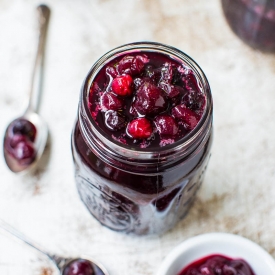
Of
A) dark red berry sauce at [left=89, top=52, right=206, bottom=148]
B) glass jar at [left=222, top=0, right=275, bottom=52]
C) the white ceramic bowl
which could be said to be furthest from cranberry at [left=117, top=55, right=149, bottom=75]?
glass jar at [left=222, top=0, right=275, bottom=52]

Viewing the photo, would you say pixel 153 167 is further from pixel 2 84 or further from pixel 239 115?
pixel 2 84

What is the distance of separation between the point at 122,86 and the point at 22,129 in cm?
55

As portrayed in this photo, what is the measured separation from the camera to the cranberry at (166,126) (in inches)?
43.3

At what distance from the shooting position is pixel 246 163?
161cm

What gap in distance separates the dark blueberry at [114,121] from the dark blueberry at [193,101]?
0.50 feet

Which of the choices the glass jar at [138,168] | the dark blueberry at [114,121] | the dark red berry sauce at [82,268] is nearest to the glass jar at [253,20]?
the glass jar at [138,168]

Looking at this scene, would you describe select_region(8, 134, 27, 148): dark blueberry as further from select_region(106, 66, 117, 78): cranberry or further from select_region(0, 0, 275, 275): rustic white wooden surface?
select_region(106, 66, 117, 78): cranberry

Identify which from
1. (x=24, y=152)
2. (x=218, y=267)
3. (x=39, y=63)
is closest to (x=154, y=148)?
(x=218, y=267)

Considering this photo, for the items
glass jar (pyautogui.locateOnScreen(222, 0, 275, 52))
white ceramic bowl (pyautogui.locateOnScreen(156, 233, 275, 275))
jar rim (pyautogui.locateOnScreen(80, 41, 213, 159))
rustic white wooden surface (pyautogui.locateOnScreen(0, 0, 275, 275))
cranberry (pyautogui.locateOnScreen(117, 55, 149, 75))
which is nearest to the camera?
jar rim (pyautogui.locateOnScreen(80, 41, 213, 159))

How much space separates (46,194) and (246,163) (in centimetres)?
64

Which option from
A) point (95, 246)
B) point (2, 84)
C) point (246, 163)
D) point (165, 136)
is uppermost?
point (165, 136)

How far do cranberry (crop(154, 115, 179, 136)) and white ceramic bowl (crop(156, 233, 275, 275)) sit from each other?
0.38 metres

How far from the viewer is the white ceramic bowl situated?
1.33 meters

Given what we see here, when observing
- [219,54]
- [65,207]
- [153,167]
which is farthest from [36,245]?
[219,54]
